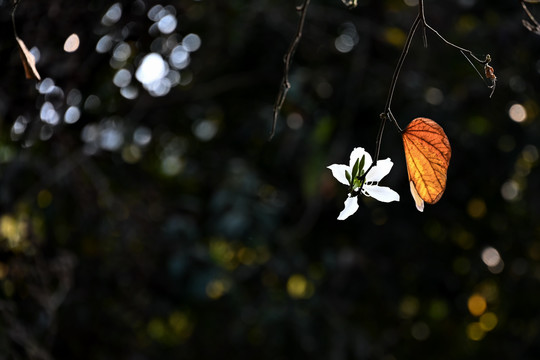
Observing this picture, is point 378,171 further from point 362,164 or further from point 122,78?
point 122,78

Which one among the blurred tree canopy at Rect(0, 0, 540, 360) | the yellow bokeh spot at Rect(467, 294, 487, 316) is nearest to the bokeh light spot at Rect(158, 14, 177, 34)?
the blurred tree canopy at Rect(0, 0, 540, 360)

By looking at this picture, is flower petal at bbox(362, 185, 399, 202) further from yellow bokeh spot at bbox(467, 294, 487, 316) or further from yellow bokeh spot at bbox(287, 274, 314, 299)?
yellow bokeh spot at bbox(467, 294, 487, 316)

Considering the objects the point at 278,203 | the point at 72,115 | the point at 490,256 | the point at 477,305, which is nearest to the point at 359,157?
the point at 72,115

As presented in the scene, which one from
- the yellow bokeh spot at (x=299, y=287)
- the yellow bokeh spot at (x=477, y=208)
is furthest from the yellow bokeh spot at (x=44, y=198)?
the yellow bokeh spot at (x=477, y=208)

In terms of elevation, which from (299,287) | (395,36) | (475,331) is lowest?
(475,331)

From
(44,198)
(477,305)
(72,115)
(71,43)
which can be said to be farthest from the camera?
Result: (477,305)
